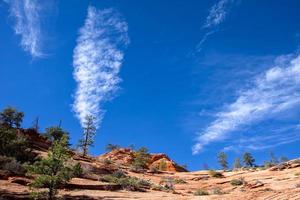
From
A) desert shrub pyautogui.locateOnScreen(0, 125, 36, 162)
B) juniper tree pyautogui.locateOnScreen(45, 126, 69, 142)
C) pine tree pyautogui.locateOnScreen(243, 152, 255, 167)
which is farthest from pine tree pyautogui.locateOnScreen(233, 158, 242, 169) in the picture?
desert shrub pyautogui.locateOnScreen(0, 125, 36, 162)

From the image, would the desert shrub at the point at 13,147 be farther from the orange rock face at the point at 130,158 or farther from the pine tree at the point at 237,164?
the pine tree at the point at 237,164

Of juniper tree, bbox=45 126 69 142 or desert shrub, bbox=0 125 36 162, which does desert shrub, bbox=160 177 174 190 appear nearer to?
desert shrub, bbox=0 125 36 162

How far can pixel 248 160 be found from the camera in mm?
100125

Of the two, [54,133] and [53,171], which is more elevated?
[54,133]

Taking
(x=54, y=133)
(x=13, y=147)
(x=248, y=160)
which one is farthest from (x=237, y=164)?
(x=13, y=147)

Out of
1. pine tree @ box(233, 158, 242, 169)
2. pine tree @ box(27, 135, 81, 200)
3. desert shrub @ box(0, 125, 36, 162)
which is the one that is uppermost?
pine tree @ box(233, 158, 242, 169)

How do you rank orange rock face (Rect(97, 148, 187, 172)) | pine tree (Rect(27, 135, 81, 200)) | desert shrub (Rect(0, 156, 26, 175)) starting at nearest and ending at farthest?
1. pine tree (Rect(27, 135, 81, 200))
2. desert shrub (Rect(0, 156, 26, 175))
3. orange rock face (Rect(97, 148, 187, 172))

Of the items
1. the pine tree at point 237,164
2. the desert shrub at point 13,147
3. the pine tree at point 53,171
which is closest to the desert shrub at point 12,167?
the desert shrub at point 13,147

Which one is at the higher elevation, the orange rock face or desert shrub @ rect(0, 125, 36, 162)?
the orange rock face

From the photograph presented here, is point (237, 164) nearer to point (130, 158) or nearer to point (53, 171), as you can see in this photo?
point (130, 158)

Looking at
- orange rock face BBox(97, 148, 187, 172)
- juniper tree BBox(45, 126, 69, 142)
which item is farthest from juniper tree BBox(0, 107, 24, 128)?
orange rock face BBox(97, 148, 187, 172)

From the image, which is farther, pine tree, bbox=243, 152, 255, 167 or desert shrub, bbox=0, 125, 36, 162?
pine tree, bbox=243, 152, 255, 167

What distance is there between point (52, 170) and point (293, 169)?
137 ft

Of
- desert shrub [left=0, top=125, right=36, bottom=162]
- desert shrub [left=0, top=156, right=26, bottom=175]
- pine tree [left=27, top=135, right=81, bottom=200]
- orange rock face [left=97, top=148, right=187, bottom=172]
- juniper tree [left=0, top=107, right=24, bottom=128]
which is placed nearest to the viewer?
pine tree [left=27, top=135, right=81, bottom=200]
